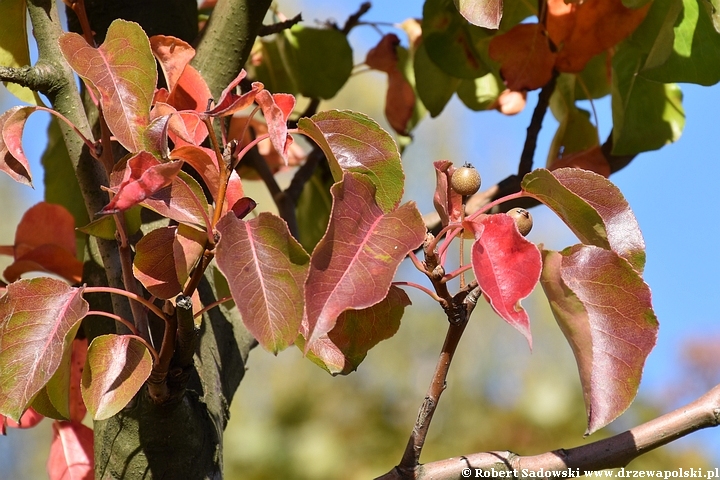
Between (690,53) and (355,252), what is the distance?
0.50 metres

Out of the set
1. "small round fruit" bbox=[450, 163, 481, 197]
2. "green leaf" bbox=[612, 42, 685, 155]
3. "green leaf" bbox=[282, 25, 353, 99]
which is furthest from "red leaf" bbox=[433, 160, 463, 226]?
"green leaf" bbox=[282, 25, 353, 99]

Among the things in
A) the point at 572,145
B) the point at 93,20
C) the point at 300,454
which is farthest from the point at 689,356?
the point at 93,20

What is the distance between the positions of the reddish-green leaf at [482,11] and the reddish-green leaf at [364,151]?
0.47 ft

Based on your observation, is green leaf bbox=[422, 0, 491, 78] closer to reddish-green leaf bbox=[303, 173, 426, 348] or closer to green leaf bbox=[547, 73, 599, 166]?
green leaf bbox=[547, 73, 599, 166]

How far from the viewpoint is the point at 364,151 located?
52cm

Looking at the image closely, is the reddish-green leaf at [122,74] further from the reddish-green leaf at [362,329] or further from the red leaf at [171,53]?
the reddish-green leaf at [362,329]

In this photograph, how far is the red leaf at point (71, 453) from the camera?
75cm

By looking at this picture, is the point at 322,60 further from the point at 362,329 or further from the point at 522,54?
the point at 362,329

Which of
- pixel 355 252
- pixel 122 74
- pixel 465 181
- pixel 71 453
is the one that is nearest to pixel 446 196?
pixel 465 181

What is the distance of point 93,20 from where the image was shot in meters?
0.84

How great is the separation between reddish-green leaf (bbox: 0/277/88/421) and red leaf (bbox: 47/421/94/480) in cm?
32

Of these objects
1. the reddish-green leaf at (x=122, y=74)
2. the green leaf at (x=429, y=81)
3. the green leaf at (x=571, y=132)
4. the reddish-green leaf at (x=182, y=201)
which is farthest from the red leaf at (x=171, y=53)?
the green leaf at (x=571, y=132)

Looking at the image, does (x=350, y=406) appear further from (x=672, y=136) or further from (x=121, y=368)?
(x=121, y=368)

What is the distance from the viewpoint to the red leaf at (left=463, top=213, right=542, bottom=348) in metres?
0.42
